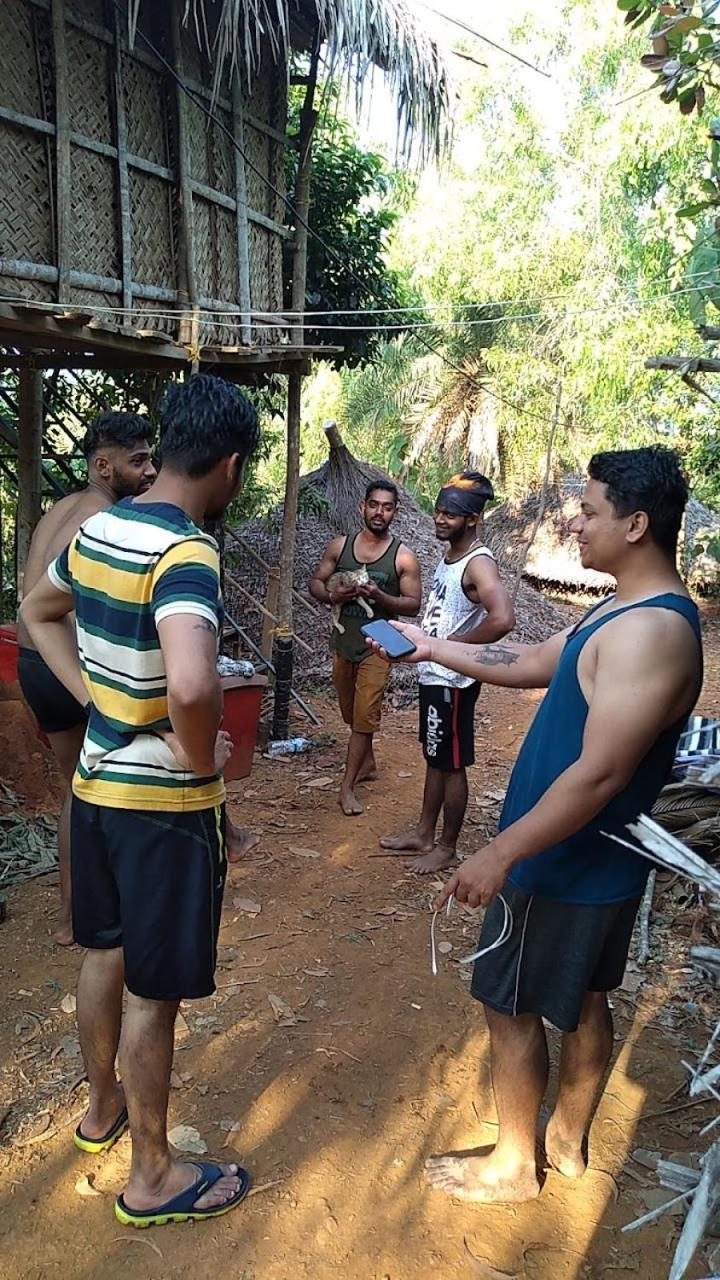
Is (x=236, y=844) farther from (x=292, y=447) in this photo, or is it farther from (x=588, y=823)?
(x=292, y=447)

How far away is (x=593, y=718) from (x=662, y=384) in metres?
11.1

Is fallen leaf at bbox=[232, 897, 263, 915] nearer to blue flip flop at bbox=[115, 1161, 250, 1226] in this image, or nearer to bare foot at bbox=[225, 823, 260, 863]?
blue flip flop at bbox=[115, 1161, 250, 1226]

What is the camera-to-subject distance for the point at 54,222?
4699 millimetres

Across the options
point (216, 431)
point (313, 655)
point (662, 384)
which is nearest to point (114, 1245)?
point (216, 431)

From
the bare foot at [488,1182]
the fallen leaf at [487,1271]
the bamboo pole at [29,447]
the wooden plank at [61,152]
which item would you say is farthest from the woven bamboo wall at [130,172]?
the fallen leaf at [487,1271]

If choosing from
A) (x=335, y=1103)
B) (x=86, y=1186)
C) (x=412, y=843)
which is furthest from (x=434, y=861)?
(x=86, y=1186)

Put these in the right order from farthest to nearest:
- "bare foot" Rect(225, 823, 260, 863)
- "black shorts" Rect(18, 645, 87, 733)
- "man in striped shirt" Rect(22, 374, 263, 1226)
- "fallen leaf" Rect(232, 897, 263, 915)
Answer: "fallen leaf" Rect(232, 897, 263, 915) < "black shorts" Rect(18, 645, 87, 733) < "bare foot" Rect(225, 823, 260, 863) < "man in striped shirt" Rect(22, 374, 263, 1226)

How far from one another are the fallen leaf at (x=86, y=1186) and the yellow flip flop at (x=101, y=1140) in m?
0.08

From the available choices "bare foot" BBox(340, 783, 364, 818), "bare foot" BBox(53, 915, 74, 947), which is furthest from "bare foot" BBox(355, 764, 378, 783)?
"bare foot" BBox(53, 915, 74, 947)

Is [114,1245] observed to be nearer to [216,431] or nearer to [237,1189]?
[237,1189]

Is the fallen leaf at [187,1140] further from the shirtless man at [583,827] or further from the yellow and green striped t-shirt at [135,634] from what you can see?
the yellow and green striped t-shirt at [135,634]

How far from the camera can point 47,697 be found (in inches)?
131

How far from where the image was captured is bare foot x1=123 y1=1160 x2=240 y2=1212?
86.6 inches

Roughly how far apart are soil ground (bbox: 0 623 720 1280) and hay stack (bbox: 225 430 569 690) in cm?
464
